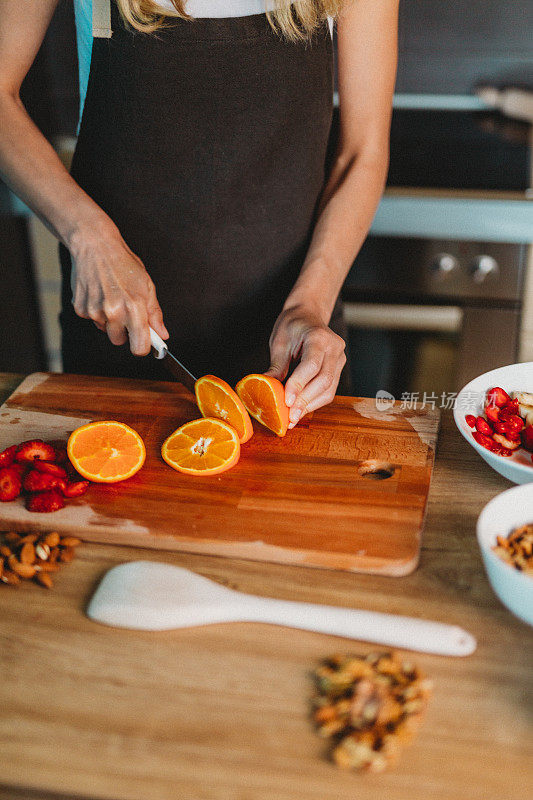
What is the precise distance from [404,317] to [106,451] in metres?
1.37

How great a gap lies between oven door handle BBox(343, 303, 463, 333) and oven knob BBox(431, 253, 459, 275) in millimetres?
118

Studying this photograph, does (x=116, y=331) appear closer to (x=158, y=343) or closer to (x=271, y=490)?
(x=158, y=343)

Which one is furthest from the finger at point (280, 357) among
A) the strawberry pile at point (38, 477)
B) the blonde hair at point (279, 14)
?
the blonde hair at point (279, 14)

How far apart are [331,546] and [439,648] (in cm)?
21

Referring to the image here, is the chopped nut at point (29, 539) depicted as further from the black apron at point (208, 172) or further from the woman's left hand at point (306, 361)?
the black apron at point (208, 172)

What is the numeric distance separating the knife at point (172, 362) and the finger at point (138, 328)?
0.07ft

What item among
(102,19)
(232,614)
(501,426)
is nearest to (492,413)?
(501,426)

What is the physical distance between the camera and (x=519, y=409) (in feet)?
3.59

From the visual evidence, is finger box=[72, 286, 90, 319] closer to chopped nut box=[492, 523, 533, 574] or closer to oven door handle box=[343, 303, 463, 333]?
chopped nut box=[492, 523, 533, 574]

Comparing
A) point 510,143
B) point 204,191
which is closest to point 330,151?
point 204,191

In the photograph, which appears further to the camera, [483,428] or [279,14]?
[279,14]

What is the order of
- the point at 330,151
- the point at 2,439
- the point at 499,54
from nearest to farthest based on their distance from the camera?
the point at 2,439, the point at 330,151, the point at 499,54

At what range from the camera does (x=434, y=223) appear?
206 centimetres

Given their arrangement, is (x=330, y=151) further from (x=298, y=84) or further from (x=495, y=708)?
(x=495, y=708)
